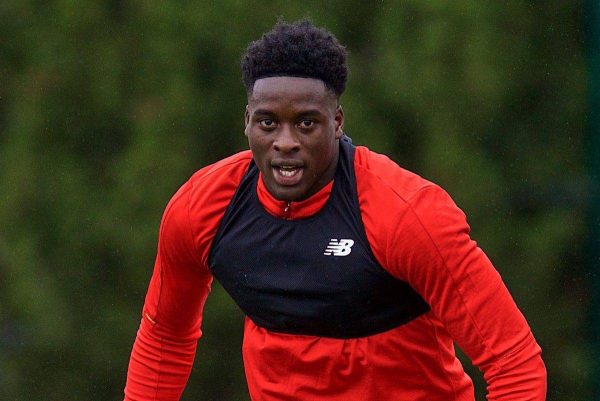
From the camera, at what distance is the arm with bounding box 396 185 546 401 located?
10.3ft

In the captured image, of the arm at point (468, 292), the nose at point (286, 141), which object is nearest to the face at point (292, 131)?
the nose at point (286, 141)

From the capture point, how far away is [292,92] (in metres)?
3.30

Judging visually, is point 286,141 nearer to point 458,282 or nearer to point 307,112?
point 307,112

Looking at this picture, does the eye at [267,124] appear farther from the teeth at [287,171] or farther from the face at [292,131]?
the teeth at [287,171]

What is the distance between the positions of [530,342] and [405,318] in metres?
0.35

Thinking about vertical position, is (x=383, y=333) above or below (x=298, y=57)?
below

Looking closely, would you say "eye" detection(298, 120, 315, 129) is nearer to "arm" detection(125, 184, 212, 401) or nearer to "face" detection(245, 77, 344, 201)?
"face" detection(245, 77, 344, 201)

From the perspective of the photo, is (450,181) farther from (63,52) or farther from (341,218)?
(341,218)

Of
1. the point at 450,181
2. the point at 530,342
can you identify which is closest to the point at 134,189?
the point at 450,181

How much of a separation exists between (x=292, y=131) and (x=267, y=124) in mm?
77

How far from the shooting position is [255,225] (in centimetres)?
346

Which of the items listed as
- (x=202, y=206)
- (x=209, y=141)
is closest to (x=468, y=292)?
(x=202, y=206)

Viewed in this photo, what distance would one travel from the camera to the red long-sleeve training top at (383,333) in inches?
125

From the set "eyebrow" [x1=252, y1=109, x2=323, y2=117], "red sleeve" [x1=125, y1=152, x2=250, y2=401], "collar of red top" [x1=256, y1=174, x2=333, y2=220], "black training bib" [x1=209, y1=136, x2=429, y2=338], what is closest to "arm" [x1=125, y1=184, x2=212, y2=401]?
"red sleeve" [x1=125, y1=152, x2=250, y2=401]
